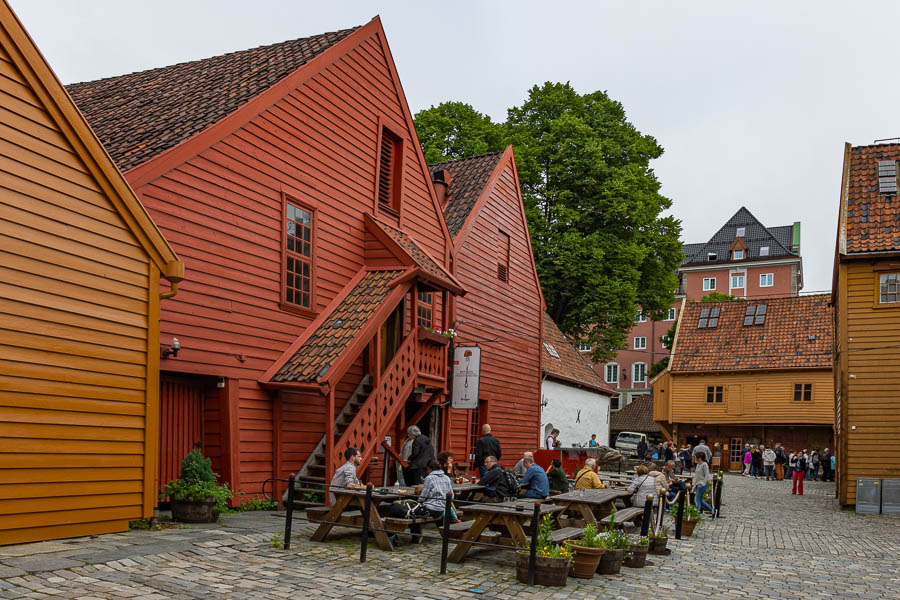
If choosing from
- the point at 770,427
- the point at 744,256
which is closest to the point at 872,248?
the point at 770,427

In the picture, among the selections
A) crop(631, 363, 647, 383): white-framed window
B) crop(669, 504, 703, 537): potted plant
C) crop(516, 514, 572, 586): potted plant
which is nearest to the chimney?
crop(669, 504, 703, 537): potted plant

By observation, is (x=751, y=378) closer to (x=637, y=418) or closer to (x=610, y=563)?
(x=637, y=418)

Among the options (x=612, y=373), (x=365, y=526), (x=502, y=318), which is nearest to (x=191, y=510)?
(x=365, y=526)

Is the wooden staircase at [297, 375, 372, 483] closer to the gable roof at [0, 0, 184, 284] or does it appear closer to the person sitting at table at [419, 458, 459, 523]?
the person sitting at table at [419, 458, 459, 523]

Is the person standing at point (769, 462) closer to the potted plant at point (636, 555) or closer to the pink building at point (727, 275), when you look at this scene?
the pink building at point (727, 275)

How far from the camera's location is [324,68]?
51.5 ft

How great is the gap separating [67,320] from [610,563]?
7.04m

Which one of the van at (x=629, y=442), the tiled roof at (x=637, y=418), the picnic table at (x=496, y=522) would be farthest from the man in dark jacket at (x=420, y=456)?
the tiled roof at (x=637, y=418)

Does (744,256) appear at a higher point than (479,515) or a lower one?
higher

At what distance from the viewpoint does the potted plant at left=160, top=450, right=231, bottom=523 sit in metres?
11.1

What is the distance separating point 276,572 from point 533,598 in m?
2.72

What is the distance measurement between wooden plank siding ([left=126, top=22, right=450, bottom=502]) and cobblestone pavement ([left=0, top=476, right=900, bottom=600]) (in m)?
2.08

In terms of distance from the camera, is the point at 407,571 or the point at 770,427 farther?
the point at 770,427

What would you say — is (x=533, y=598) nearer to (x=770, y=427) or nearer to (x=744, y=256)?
(x=770, y=427)
